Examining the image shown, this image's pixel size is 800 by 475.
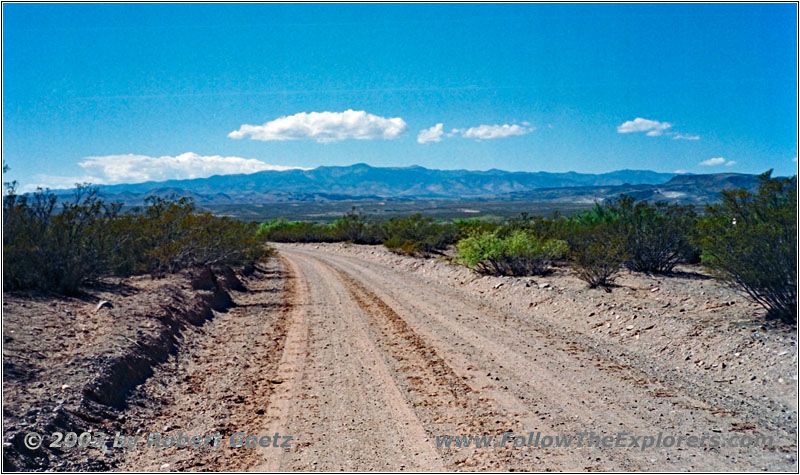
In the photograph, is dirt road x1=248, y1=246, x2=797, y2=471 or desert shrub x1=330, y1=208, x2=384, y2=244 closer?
dirt road x1=248, y1=246, x2=797, y2=471

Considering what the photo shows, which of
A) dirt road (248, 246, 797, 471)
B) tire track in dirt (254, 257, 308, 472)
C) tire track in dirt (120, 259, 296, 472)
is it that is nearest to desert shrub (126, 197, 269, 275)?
tire track in dirt (254, 257, 308, 472)

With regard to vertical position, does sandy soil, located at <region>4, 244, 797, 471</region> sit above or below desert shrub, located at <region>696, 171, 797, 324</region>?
below

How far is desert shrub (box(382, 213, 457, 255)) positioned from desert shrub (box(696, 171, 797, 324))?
78.3 ft

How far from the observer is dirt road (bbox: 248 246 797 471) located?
573cm

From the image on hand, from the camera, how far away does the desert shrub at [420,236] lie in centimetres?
3749

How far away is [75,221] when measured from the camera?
45.5ft

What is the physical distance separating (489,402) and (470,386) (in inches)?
29.8

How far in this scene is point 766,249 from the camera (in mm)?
10492

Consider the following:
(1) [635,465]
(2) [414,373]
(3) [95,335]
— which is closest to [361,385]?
(2) [414,373]

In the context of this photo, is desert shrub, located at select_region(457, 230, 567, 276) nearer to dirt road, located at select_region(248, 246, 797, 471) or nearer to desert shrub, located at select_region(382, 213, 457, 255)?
dirt road, located at select_region(248, 246, 797, 471)

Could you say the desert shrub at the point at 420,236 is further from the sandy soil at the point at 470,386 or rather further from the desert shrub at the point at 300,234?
the sandy soil at the point at 470,386

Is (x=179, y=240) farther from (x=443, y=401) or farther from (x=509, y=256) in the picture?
(x=443, y=401)

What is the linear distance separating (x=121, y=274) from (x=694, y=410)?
1443cm

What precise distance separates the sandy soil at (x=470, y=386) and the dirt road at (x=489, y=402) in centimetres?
3
